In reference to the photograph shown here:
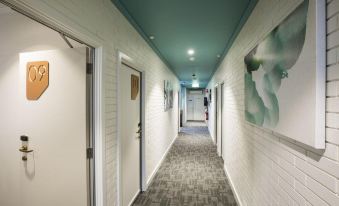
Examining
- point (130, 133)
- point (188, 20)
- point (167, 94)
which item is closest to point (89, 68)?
point (130, 133)

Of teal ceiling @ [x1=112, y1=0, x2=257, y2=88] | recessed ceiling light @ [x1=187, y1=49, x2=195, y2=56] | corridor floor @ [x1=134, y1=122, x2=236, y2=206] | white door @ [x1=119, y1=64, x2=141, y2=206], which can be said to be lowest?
corridor floor @ [x1=134, y1=122, x2=236, y2=206]

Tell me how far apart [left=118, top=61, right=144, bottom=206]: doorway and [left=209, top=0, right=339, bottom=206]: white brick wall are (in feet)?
5.02

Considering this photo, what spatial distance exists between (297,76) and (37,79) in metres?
2.17

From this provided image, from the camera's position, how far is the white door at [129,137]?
243 cm

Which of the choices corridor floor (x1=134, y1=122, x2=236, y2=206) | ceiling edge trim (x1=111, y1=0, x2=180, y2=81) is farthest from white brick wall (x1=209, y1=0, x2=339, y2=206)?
ceiling edge trim (x1=111, y1=0, x2=180, y2=81)

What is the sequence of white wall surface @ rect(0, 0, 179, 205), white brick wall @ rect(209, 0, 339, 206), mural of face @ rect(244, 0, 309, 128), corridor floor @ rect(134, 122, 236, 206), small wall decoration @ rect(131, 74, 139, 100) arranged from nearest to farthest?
white brick wall @ rect(209, 0, 339, 206) < mural of face @ rect(244, 0, 309, 128) < white wall surface @ rect(0, 0, 179, 205) < small wall decoration @ rect(131, 74, 139, 100) < corridor floor @ rect(134, 122, 236, 206)

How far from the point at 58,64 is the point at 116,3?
907 mm

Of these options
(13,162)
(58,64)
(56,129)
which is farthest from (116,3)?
(13,162)

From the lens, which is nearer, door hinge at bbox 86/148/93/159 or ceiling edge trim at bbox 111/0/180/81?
door hinge at bbox 86/148/93/159

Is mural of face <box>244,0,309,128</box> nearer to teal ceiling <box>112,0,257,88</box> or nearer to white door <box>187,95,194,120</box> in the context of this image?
teal ceiling <box>112,0,257,88</box>

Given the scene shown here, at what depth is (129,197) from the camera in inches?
104

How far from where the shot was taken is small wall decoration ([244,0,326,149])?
91 centimetres

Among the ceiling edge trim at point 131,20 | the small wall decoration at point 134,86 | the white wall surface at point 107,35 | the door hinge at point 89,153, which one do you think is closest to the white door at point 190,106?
the ceiling edge trim at point 131,20

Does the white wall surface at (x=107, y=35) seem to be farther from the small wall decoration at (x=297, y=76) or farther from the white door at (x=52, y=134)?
the small wall decoration at (x=297, y=76)
